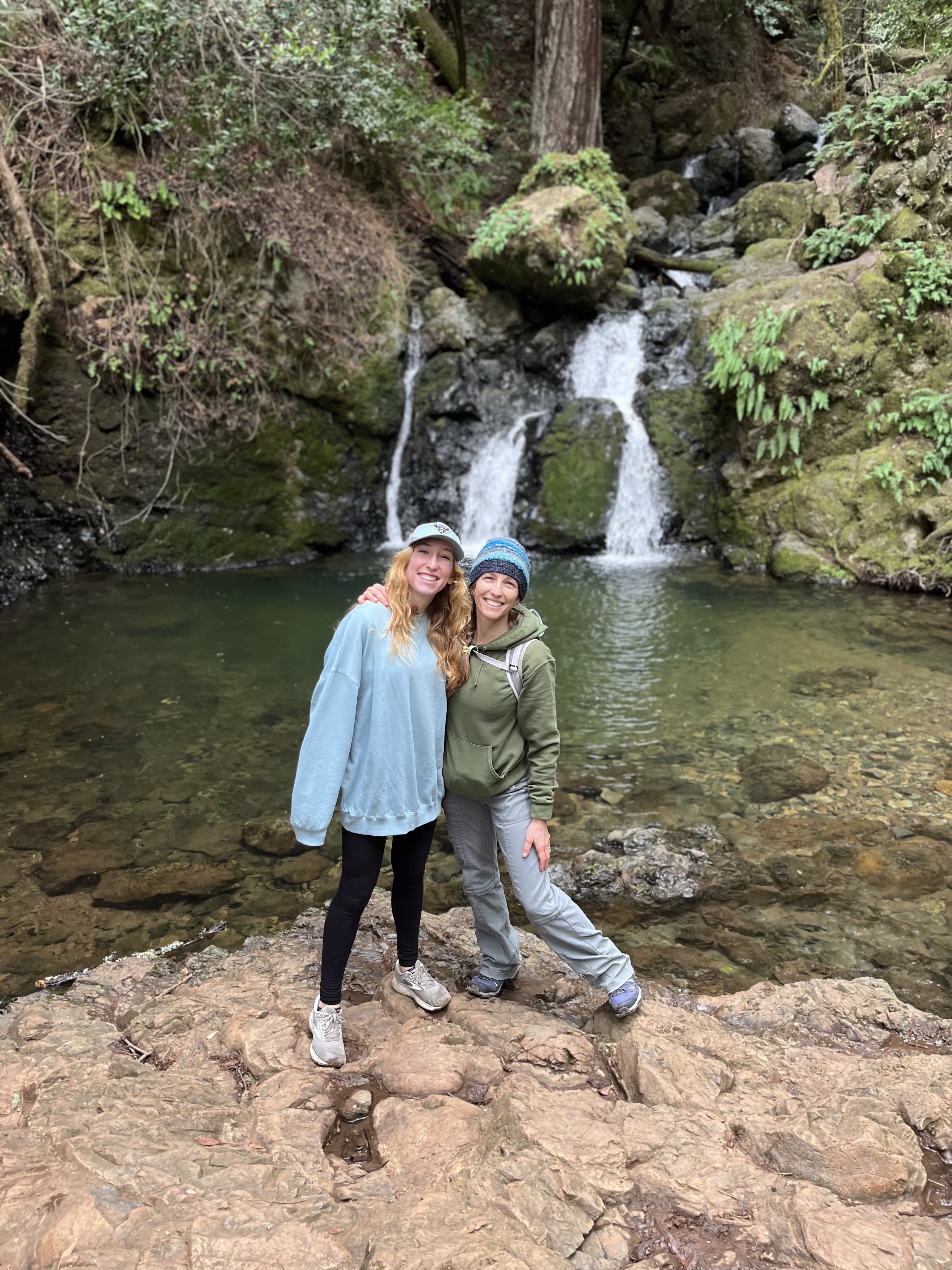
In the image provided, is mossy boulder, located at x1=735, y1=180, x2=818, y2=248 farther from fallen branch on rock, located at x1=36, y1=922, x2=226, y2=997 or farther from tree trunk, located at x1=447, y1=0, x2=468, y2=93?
fallen branch on rock, located at x1=36, y1=922, x2=226, y2=997

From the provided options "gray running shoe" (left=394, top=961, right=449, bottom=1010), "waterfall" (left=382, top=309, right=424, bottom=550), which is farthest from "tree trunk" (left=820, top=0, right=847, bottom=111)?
"gray running shoe" (left=394, top=961, right=449, bottom=1010)

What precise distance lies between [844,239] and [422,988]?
1137 cm

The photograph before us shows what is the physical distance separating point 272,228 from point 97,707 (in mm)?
7332

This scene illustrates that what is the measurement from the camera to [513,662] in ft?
8.80

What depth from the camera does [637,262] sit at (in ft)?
44.9


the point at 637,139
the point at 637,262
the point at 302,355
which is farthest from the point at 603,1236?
the point at 637,139

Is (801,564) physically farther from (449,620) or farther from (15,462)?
(15,462)

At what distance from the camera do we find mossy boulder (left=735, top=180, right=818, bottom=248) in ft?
43.2

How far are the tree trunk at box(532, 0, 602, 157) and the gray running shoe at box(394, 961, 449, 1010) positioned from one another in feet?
47.6

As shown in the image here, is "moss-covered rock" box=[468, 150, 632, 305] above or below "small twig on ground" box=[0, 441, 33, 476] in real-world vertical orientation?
above

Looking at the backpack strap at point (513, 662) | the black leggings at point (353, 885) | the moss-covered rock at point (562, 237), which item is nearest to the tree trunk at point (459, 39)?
the moss-covered rock at point (562, 237)

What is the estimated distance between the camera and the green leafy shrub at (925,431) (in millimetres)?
9180

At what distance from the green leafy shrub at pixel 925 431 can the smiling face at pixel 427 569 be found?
8.56 meters

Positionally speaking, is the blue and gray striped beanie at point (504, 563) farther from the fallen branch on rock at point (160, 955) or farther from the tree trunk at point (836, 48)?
the tree trunk at point (836, 48)
